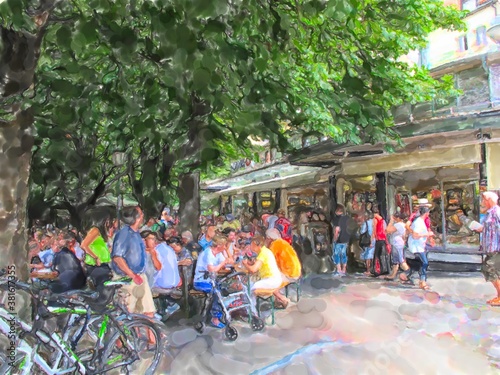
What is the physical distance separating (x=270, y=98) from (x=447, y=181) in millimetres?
10611

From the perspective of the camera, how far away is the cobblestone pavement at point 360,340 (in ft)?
20.5

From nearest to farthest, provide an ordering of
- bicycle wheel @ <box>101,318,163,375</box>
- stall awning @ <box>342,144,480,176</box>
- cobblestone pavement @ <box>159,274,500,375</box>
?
bicycle wheel @ <box>101,318,163,375</box>, cobblestone pavement @ <box>159,274,500,375</box>, stall awning @ <box>342,144,480,176</box>

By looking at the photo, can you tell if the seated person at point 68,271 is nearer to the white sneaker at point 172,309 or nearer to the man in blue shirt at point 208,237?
the white sneaker at point 172,309

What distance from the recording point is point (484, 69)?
566 inches

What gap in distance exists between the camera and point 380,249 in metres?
13.5

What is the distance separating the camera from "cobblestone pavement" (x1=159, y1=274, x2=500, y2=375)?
20.5ft

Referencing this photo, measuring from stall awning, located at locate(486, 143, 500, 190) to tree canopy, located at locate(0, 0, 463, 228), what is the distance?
12.7 feet

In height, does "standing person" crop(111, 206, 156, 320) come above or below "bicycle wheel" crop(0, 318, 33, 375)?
above

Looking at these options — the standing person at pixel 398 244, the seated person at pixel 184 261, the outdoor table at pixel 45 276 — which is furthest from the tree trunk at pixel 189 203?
the standing person at pixel 398 244

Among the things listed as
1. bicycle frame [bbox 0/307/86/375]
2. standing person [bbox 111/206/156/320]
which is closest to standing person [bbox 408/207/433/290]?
standing person [bbox 111/206/156/320]

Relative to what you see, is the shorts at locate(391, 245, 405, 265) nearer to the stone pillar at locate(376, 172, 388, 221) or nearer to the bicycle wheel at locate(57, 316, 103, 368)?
the stone pillar at locate(376, 172, 388, 221)

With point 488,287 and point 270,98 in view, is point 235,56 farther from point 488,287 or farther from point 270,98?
point 488,287

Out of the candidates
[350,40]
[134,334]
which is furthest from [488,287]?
[134,334]

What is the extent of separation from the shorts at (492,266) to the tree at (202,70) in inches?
115
